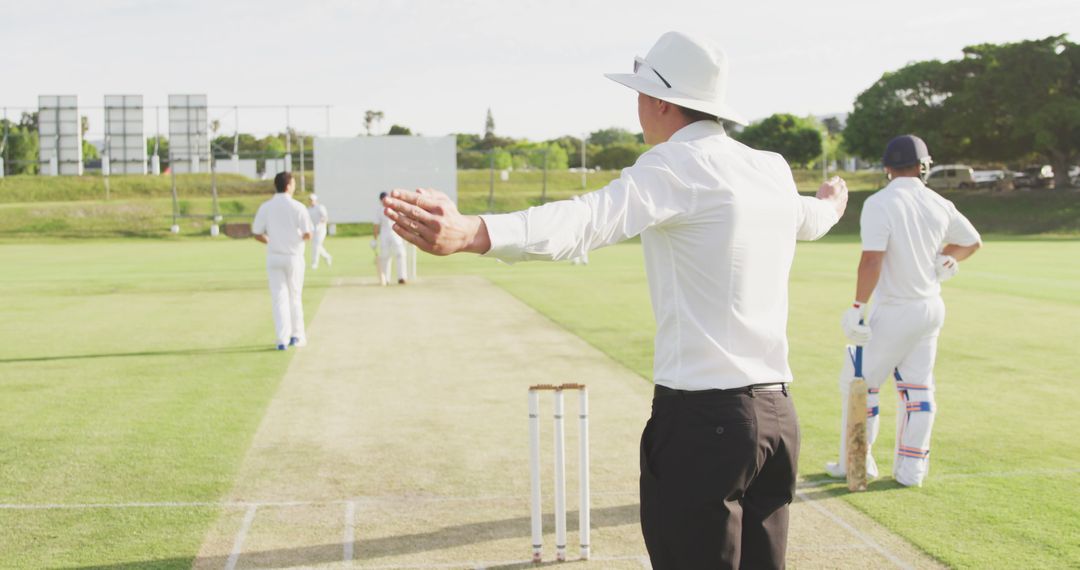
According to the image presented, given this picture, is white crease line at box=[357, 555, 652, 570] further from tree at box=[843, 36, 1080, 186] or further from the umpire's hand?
tree at box=[843, 36, 1080, 186]

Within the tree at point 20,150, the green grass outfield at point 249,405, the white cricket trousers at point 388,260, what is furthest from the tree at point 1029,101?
the tree at point 20,150

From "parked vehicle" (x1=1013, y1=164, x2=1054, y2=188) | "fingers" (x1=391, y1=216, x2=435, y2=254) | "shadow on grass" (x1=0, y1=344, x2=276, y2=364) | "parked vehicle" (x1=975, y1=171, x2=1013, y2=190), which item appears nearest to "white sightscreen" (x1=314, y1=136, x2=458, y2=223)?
"shadow on grass" (x1=0, y1=344, x2=276, y2=364)

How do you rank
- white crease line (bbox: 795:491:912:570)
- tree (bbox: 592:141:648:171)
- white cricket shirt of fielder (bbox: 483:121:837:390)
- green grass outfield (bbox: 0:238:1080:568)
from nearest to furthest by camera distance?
white cricket shirt of fielder (bbox: 483:121:837:390) → white crease line (bbox: 795:491:912:570) → green grass outfield (bbox: 0:238:1080:568) → tree (bbox: 592:141:648:171)

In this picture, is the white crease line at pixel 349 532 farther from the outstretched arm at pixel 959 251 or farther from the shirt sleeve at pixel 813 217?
the outstretched arm at pixel 959 251

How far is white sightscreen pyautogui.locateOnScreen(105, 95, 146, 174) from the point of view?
62.5m

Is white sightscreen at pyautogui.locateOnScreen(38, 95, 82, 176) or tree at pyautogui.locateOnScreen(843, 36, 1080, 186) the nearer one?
tree at pyautogui.locateOnScreen(843, 36, 1080, 186)

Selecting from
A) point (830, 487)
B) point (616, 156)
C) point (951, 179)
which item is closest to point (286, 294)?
point (830, 487)

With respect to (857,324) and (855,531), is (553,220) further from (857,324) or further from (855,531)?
(857,324)

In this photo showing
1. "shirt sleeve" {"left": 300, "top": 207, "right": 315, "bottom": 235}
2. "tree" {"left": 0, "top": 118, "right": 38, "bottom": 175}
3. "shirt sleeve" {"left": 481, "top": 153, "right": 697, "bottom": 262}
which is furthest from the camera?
"tree" {"left": 0, "top": 118, "right": 38, "bottom": 175}

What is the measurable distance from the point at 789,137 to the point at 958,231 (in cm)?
12315

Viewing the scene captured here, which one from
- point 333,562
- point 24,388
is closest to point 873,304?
point 333,562

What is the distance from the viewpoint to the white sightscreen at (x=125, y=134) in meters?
62.5

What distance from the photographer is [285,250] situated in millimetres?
14031

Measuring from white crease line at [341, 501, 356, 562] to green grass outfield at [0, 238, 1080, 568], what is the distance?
801 millimetres
